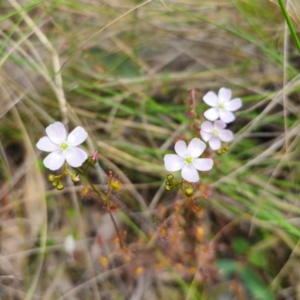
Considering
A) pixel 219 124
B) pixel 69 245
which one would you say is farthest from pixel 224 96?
pixel 69 245

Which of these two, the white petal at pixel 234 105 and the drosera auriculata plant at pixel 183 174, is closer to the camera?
the drosera auriculata plant at pixel 183 174

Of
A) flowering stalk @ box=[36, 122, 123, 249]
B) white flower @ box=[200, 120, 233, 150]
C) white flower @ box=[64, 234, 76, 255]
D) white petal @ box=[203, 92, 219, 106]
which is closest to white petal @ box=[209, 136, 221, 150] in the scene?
white flower @ box=[200, 120, 233, 150]

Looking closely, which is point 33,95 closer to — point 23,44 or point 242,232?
point 23,44

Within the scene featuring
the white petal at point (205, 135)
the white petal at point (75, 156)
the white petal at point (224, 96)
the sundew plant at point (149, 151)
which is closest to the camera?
the white petal at point (75, 156)

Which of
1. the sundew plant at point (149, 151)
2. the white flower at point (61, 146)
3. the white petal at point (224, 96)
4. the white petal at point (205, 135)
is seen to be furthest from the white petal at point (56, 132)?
the white petal at point (224, 96)

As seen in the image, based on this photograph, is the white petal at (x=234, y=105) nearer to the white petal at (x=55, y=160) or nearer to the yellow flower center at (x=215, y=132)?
the yellow flower center at (x=215, y=132)

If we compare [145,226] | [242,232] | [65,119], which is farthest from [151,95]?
[242,232]

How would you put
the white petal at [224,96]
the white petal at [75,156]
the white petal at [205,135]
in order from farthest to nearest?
1. the white petal at [224,96]
2. the white petal at [205,135]
3. the white petal at [75,156]
